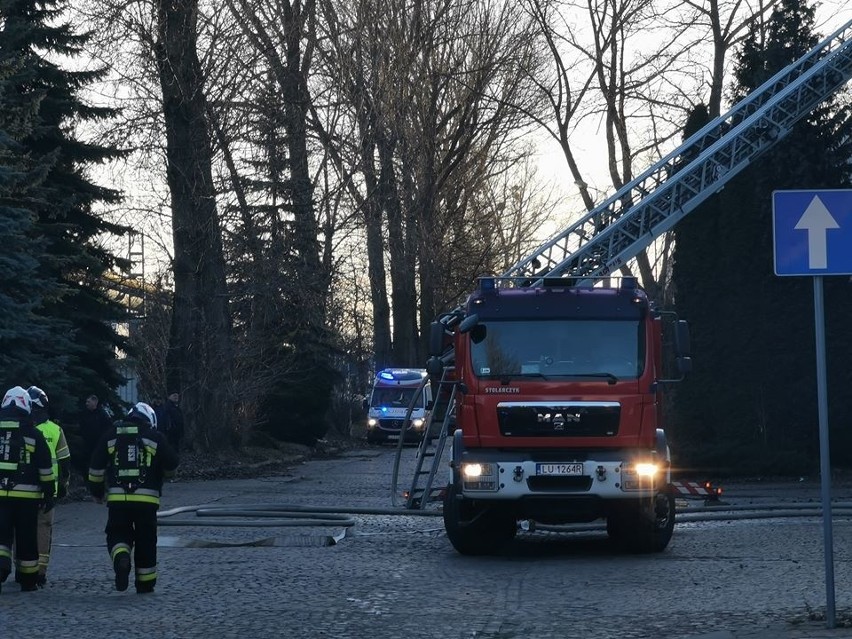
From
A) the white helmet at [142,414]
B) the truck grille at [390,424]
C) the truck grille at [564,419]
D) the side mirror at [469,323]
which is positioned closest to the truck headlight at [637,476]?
the truck grille at [564,419]

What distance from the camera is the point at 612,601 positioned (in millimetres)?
11781

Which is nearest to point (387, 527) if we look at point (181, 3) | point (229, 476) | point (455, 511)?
point (455, 511)

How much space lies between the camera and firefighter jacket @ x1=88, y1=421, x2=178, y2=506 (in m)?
12.8

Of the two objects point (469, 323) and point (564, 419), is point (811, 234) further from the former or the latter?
point (469, 323)

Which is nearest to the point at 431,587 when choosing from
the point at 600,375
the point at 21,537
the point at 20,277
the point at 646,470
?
the point at 646,470

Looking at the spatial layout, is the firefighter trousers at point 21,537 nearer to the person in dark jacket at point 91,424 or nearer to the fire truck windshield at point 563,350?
the fire truck windshield at point 563,350

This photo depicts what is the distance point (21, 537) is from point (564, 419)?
18.3 ft

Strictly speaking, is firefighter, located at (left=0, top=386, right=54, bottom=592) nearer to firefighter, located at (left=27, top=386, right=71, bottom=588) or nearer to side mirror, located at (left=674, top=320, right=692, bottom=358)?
firefighter, located at (left=27, top=386, right=71, bottom=588)

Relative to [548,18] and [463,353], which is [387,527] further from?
[548,18]

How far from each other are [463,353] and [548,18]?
91.8 feet

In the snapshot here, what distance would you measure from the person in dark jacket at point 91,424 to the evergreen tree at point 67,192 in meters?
0.47

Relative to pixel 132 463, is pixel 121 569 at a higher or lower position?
lower

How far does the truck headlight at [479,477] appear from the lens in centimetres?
1527

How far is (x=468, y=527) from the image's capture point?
15.9 metres
